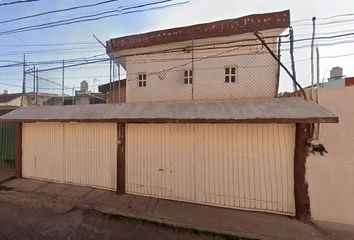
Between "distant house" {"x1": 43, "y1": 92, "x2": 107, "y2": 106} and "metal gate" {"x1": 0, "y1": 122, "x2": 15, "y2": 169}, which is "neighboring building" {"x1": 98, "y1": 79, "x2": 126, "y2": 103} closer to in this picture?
"distant house" {"x1": 43, "y1": 92, "x2": 107, "y2": 106}

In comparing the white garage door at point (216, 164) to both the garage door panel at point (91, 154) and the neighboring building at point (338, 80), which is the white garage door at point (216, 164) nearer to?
the garage door panel at point (91, 154)

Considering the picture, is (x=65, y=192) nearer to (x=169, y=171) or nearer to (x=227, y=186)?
(x=169, y=171)

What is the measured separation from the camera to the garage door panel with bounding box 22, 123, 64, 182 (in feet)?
28.7

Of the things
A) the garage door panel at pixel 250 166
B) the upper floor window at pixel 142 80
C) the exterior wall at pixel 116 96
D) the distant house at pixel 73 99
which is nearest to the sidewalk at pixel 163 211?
the garage door panel at pixel 250 166

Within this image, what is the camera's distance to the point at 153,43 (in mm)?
8953

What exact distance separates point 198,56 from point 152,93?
7.08ft

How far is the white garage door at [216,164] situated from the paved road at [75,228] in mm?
1525

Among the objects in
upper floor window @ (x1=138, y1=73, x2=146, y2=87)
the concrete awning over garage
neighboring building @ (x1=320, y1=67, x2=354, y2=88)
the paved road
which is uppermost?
neighboring building @ (x1=320, y1=67, x2=354, y2=88)

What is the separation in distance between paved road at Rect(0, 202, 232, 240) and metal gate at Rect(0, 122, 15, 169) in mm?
4335

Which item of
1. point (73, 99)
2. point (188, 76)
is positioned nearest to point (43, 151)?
point (73, 99)

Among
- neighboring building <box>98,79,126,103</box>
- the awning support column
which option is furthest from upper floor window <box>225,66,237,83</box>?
neighboring building <box>98,79,126,103</box>

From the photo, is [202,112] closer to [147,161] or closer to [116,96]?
[147,161]

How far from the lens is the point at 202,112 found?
6422 mm

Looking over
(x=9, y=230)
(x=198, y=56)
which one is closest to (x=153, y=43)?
(x=198, y=56)
